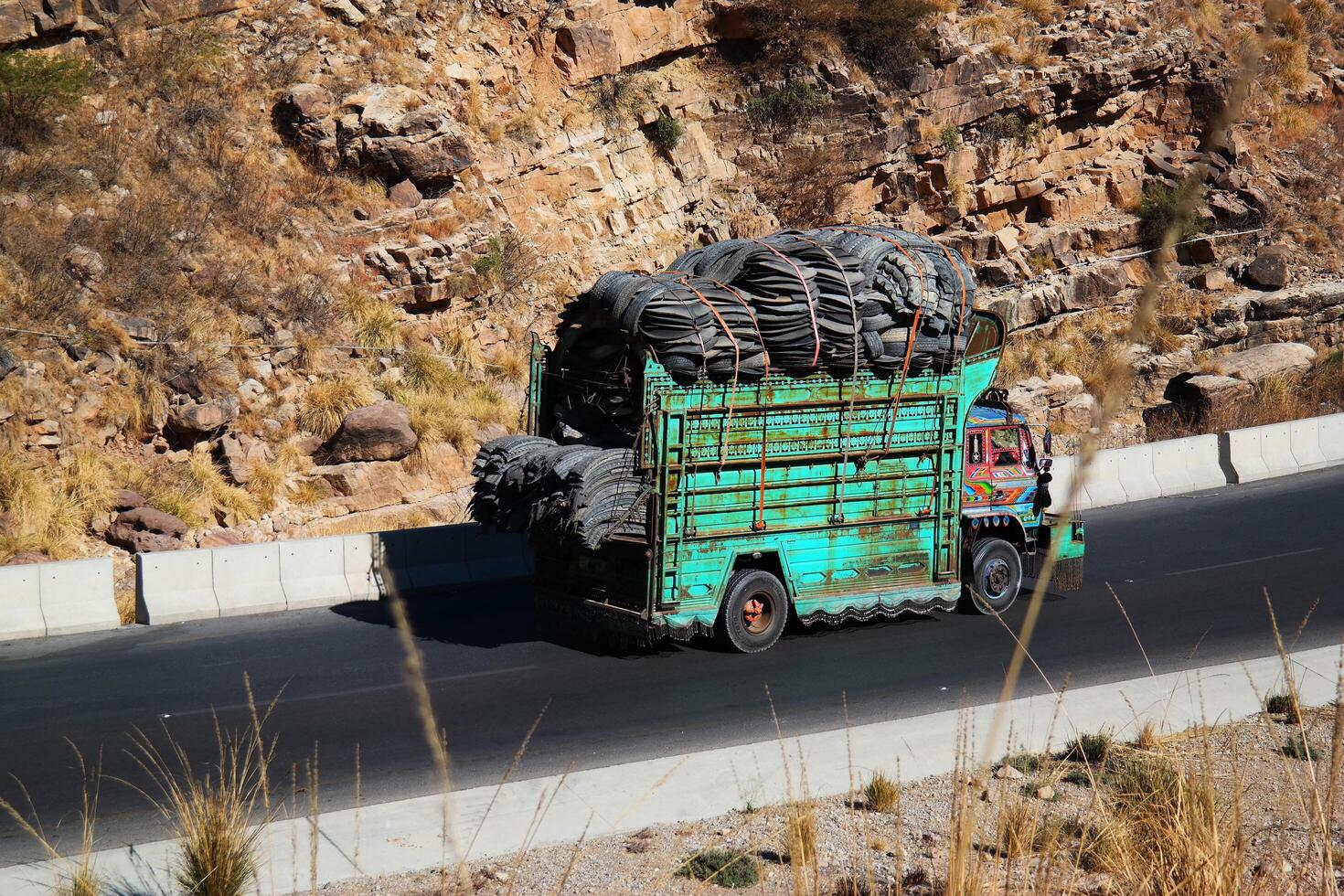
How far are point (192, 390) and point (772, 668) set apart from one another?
11.6 meters

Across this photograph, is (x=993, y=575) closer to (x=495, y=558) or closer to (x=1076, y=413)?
(x=495, y=558)

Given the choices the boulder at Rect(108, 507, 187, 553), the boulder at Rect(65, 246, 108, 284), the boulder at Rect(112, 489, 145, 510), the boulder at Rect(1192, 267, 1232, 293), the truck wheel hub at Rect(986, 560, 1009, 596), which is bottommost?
the truck wheel hub at Rect(986, 560, 1009, 596)

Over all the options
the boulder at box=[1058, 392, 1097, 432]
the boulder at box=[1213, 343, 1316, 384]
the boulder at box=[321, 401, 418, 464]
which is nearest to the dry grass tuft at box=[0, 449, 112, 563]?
the boulder at box=[321, 401, 418, 464]

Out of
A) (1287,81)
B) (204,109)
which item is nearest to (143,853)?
(204,109)

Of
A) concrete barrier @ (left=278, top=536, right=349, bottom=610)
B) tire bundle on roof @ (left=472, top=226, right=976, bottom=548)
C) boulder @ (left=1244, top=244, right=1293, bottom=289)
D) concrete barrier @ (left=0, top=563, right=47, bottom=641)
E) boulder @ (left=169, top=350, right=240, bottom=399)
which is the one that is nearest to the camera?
tire bundle on roof @ (left=472, top=226, right=976, bottom=548)

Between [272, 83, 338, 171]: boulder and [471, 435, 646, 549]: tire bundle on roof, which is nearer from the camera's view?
[471, 435, 646, 549]: tire bundle on roof

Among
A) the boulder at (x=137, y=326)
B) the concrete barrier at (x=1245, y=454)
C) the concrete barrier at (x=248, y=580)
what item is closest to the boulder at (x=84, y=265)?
the boulder at (x=137, y=326)

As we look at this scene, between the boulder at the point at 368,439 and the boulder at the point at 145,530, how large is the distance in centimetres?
294

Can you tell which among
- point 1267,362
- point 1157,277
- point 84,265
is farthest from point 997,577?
point 1267,362

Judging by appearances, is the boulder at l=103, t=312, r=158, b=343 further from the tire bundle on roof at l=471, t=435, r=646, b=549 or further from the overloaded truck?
the tire bundle on roof at l=471, t=435, r=646, b=549

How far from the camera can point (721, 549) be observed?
12555 millimetres

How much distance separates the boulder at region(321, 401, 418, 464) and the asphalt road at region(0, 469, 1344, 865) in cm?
465

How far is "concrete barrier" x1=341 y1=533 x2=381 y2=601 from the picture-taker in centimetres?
1605

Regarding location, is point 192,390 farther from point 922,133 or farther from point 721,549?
point 922,133
